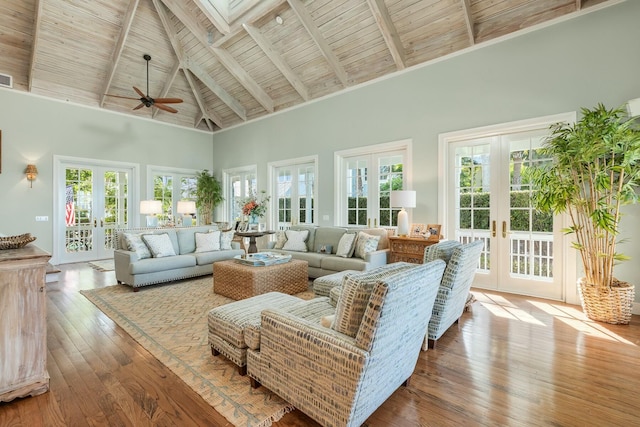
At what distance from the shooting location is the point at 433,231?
454 centimetres

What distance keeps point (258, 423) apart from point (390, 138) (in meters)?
4.78

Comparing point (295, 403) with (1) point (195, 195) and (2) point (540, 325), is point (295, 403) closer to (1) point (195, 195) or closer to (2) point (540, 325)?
(2) point (540, 325)

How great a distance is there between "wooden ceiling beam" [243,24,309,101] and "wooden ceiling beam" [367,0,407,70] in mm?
2103

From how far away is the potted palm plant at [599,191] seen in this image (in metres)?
3.07

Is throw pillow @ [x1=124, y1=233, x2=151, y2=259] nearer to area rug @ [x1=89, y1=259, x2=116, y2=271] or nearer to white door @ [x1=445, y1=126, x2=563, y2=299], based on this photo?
area rug @ [x1=89, y1=259, x2=116, y2=271]

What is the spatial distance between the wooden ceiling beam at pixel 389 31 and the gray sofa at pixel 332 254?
2851mm

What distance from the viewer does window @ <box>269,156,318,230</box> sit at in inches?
271

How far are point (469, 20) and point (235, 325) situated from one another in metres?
4.82

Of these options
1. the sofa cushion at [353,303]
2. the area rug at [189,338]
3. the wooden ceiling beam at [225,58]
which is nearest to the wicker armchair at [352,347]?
the sofa cushion at [353,303]

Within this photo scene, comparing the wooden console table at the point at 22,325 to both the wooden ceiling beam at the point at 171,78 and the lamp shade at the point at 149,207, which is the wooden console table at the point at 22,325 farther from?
the wooden ceiling beam at the point at 171,78

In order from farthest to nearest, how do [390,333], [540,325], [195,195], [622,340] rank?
[195,195]
[540,325]
[622,340]
[390,333]

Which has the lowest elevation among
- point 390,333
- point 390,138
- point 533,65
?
point 390,333

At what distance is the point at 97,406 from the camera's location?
6.20ft

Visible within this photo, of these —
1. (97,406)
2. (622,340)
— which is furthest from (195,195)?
(622,340)
